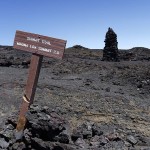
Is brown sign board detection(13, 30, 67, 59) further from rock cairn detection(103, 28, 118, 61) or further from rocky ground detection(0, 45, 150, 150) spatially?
rock cairn detection(103, 28, 118, 61)

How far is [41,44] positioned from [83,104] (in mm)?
6317

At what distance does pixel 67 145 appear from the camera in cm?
916

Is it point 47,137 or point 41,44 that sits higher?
point 41,44

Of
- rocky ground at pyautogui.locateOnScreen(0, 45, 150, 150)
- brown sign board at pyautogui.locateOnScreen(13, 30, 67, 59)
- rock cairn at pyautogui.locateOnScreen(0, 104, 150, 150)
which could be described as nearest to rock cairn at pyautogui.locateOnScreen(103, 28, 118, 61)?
rocky ground at pyautogui.locateOnScreen(0, 45, 150, 150)

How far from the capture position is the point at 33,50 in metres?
9.36

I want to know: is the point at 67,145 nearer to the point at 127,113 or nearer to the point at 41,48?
the point at 41,48

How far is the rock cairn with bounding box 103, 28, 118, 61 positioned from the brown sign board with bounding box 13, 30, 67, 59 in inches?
817

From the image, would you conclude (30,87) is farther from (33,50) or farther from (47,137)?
(47,137)

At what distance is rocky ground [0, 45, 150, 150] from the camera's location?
9.55 meters

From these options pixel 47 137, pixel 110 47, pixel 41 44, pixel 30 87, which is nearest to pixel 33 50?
pixel 41 44

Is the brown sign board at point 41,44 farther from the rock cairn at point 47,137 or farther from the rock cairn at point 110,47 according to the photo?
the rock cairn at point 110,47

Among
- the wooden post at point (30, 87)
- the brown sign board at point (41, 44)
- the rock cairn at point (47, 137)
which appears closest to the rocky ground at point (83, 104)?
the rock cairn at point (47, 137)

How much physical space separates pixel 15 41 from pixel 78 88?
29.3 ft

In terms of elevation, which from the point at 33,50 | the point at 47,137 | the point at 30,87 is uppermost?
the point at 33,50
